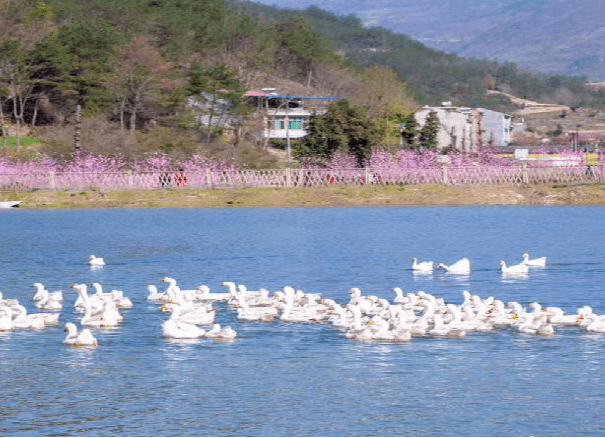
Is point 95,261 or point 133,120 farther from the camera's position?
point 133,120

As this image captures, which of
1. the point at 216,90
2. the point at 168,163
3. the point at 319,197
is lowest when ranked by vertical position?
the point at 319,197

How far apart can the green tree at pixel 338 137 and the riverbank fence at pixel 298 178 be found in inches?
172

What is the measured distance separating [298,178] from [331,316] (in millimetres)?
56873

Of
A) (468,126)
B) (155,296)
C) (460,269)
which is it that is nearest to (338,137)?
(468,126)

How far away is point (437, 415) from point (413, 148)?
265 feet

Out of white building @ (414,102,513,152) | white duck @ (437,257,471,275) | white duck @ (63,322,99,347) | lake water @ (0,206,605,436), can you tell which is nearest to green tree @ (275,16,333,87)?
white building @ (414,102,513,152)

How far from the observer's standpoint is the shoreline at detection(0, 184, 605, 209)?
84625 mm

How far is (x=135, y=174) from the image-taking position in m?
87.8

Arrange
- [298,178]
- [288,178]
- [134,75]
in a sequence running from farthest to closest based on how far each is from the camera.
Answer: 1. [134,75]
2. [298,178]
3. [288,178]

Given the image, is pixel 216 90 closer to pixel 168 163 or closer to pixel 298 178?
pixel 168 163

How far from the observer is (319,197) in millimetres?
86125

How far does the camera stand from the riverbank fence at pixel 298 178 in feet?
287

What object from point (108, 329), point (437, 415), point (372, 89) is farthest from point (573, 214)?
point (372, 89)

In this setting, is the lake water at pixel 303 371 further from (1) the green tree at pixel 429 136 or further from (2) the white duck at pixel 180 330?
(1) the green tree at pixel 429 136
